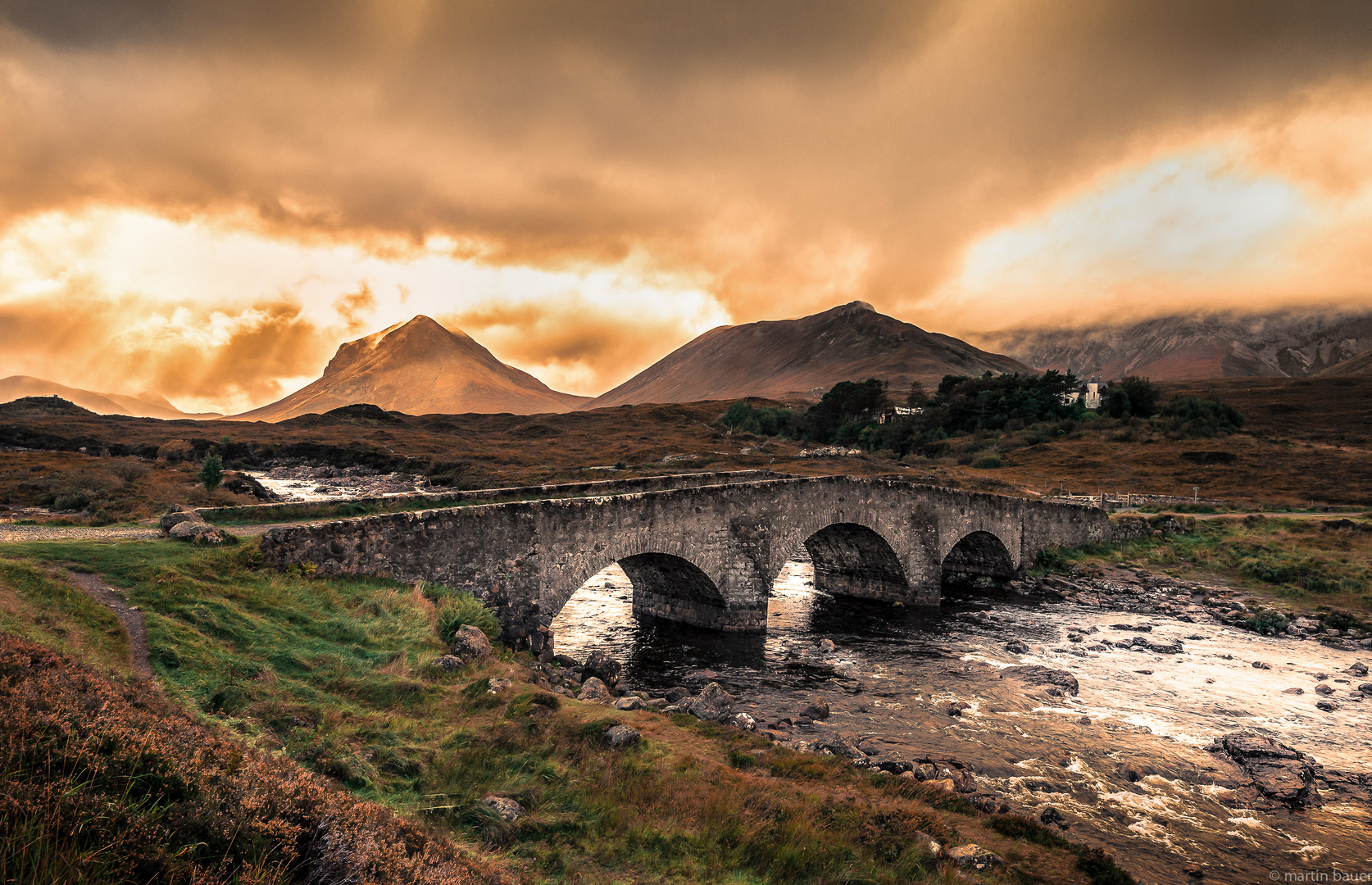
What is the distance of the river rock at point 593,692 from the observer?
45.6ft

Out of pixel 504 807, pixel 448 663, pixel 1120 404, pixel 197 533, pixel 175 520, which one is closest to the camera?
pixel 504 807

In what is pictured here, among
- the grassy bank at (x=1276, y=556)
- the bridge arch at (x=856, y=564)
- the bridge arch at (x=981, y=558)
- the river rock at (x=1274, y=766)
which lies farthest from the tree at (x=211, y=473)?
the grassy bank at (x=1276, y=556)

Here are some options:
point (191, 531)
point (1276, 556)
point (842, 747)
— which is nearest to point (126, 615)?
point (191, 531)

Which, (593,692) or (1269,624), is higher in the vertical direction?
(593,692)

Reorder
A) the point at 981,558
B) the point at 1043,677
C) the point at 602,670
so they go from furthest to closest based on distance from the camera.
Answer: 1. the point at 981,558
2. the point at 1043,677
3. the point at 602,670

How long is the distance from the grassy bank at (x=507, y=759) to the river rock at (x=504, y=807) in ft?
0.42

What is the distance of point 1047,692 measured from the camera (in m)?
18.0

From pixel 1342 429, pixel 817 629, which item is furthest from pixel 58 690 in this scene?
pixel 1342 429

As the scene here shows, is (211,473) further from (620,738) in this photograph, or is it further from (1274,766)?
(1274,766)

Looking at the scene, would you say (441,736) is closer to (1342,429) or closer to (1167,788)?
(1167,788)

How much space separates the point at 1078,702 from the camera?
17.4m

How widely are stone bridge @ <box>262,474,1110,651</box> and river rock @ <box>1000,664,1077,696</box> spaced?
832cm

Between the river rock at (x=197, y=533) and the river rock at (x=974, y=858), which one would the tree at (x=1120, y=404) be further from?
the river rock at (x=197, y=533)

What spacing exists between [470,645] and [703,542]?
10.1m
